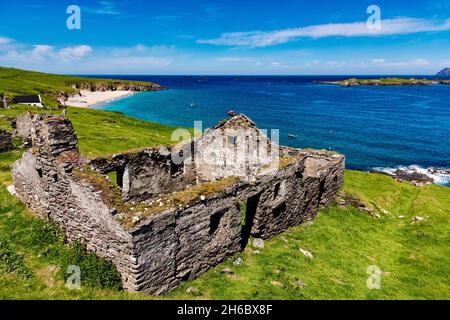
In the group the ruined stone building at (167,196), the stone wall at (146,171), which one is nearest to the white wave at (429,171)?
the ruined stone building at (167,196)

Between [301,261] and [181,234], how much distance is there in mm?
7263

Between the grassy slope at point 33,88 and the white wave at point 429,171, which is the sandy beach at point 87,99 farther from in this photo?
the white wave at point 429,171

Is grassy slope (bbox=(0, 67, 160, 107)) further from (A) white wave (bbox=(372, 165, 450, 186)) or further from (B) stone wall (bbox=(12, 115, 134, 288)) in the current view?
(A) white wave (bbox=(372, 165, 450, 186))

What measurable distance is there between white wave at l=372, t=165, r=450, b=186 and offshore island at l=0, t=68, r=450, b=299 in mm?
30112

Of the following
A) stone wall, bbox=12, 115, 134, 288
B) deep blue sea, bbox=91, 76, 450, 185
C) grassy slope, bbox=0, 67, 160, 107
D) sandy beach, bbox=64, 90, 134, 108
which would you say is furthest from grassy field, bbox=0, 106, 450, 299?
sandy beach, bbox=64, 90, 134, 108

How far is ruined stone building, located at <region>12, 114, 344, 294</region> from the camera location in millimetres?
11992

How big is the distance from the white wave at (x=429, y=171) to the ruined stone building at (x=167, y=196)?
36628mm

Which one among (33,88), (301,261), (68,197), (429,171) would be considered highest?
(33,88)

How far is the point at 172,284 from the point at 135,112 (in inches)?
4037

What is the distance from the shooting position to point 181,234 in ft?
42.9

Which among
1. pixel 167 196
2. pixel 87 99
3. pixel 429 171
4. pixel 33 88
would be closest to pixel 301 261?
pixel 167 196

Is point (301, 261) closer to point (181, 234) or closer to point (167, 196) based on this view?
point (181, 234)
